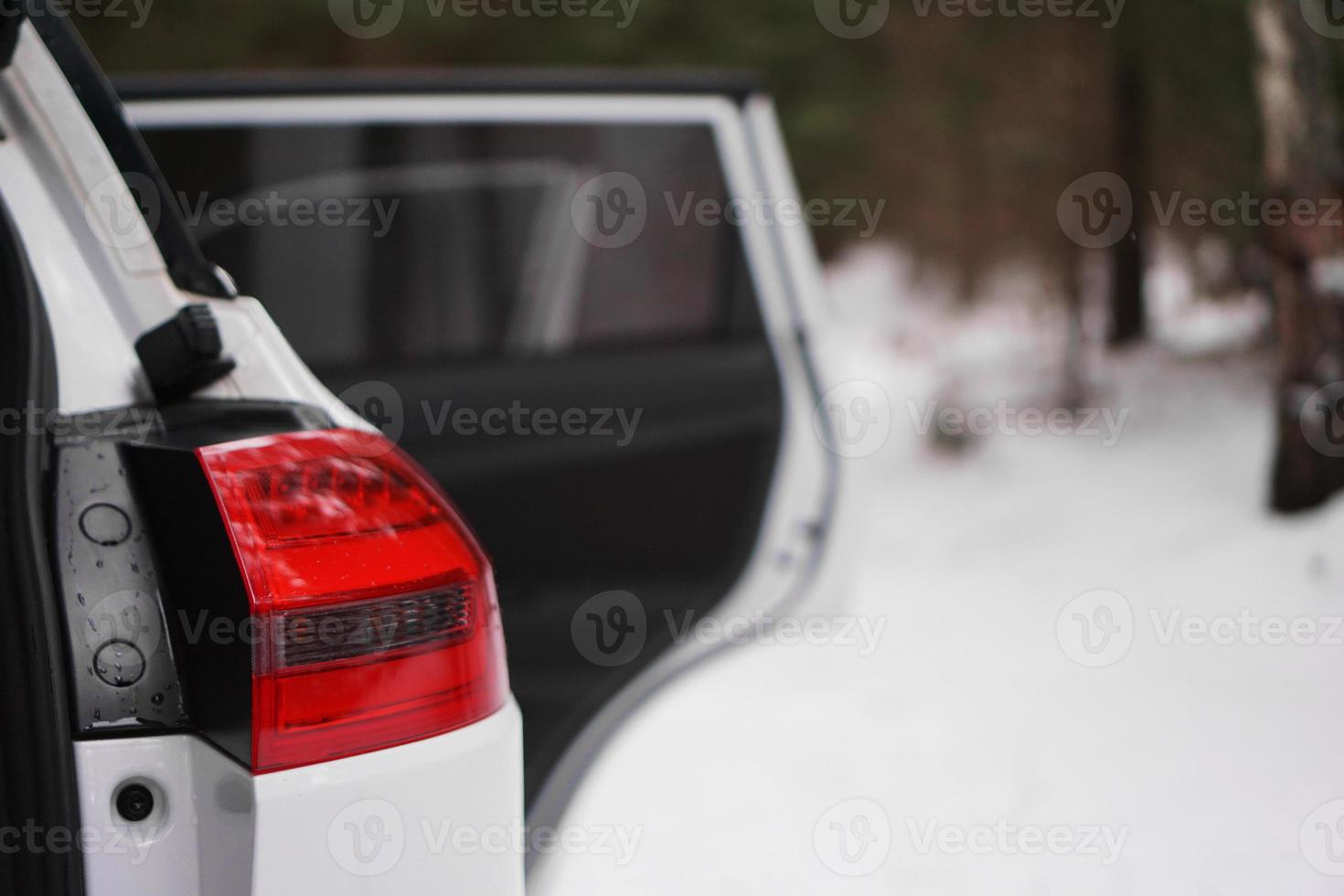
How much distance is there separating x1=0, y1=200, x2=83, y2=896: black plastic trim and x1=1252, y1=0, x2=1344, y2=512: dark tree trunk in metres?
4.98

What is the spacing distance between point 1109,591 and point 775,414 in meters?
A: 2.58

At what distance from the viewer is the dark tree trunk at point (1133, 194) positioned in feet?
28.5

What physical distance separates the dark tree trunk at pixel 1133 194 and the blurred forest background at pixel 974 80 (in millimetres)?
14

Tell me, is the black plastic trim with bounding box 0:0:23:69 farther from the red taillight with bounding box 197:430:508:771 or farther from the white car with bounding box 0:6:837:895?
the red taillight with bounding box 197:430:508:771

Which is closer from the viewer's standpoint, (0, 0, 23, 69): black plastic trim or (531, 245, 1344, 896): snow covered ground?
(0, 0, 23, 69): black plastic trim

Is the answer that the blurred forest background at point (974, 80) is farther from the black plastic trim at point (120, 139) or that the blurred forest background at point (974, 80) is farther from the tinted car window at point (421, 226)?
the black plastic trim at point (120, 139)

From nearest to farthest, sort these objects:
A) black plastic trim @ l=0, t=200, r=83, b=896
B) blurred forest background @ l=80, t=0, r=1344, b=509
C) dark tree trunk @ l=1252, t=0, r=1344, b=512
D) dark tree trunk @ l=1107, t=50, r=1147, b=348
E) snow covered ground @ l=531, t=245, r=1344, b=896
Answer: black plastic trim @ l=0, t=200, r=83, b=896 → snow covered ground @ l=531, t=245, r=1344, b=896 → dark tree trunk @ l=1252, t=0, r=1344, b=512 → blurred forest background @ l=80, t=0, r=1344, b=509 → dark tree trunk @ l=1107, t=50, r=1147, b=348

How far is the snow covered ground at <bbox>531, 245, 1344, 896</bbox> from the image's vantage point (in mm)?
1742

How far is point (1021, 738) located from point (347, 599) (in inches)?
70.4

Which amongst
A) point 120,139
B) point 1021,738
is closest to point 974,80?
point 1021,738

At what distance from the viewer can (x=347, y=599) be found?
1092mm

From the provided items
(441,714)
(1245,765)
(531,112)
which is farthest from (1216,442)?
(441,714)

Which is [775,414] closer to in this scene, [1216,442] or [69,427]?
[69,427]

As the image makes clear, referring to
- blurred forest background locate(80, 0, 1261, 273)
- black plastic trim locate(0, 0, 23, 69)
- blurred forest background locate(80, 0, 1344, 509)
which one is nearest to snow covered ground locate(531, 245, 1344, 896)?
black plastic trim locate(0, 0, 23, 69)
